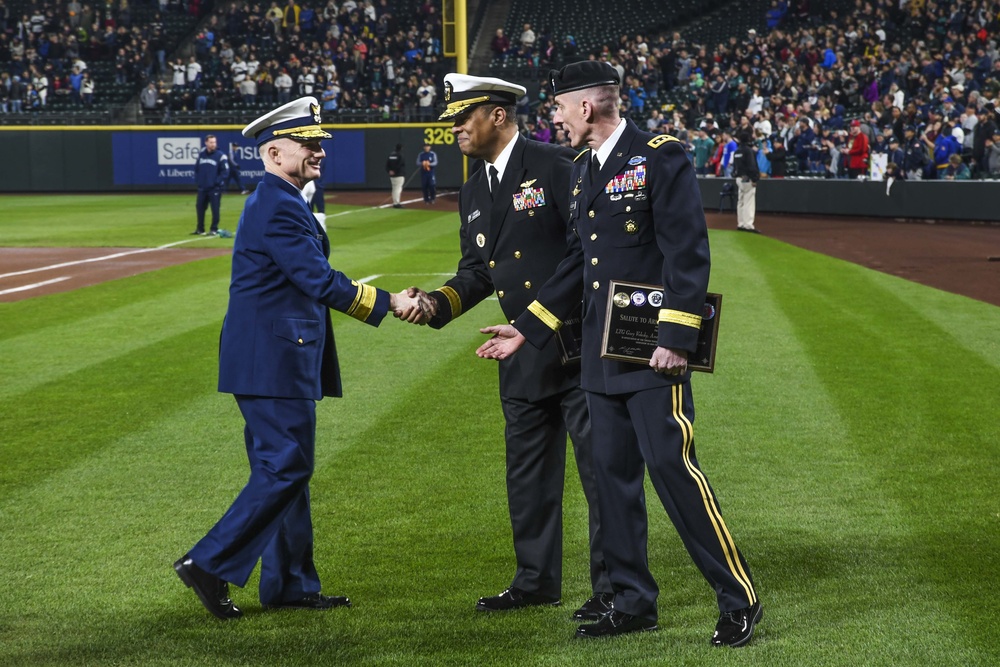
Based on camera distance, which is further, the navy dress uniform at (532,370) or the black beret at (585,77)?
the navy dress uniform at (532,370)

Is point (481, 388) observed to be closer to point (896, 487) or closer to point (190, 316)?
point (896, 487)

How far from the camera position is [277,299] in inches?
189

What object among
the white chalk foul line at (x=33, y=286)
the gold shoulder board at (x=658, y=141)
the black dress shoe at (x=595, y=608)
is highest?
the gold shoulder board at (x=658, y=141)

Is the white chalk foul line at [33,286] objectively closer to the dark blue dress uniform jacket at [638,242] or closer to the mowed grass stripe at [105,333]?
the mowed grass stripe at [105,333]

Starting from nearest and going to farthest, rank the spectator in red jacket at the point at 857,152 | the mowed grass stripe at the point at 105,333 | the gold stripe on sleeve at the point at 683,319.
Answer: the gold stripe on sleeve at the point at 683,319 → the mowed grass stripe at the point at 105,333 → the spectator in red jacket at the point at 857,152

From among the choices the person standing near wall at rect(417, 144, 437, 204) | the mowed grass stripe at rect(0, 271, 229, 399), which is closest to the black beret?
the mowed grass stripe at rect(0, 271, 229, 399)

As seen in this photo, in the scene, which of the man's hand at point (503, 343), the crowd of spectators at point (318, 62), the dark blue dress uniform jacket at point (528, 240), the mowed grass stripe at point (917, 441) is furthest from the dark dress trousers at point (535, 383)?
the crowd of spectators at point (318, 62)

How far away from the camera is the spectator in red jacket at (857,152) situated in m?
28.3

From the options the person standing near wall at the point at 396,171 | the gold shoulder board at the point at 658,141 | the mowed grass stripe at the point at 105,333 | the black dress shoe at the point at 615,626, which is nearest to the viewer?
the gold shoulder board at the point at 658,141

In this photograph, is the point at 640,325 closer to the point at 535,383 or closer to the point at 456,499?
the point at 535,383

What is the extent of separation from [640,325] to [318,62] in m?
44.0

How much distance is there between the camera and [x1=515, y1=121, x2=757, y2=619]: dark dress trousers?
13.9 ft

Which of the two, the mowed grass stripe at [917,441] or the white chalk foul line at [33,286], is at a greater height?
the mowed grass stripe at [917,441]

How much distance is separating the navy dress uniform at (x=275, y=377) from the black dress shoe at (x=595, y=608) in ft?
3.36
